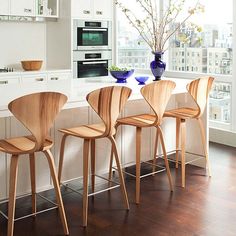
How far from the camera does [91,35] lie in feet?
21.0

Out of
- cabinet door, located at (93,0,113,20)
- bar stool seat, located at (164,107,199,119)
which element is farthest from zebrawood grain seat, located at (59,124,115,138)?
cabinet door, located at (93,0,113,20)

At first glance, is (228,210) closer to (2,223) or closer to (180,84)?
(180,84)

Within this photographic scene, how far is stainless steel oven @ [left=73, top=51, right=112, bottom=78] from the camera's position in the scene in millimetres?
6316

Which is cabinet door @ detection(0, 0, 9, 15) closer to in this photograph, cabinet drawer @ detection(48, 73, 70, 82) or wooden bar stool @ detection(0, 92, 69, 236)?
cabinet drawer @ detection(48, 73, 70, 82)

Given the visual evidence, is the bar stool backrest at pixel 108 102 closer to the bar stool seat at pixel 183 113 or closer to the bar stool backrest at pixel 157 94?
the bar stool backrest at pixel 157 94

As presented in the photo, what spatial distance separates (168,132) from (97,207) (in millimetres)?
1410

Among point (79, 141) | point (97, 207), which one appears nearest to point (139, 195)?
point (97, 207)

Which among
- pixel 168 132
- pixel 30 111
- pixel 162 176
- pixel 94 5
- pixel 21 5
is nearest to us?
pixel 30 111

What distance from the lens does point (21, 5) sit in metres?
5.80

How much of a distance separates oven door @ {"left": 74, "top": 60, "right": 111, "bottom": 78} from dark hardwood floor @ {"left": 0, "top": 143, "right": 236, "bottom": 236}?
2588 millimetres

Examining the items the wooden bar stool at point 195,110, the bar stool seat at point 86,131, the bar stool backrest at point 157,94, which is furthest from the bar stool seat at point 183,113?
the bar stool seat at point 86,131

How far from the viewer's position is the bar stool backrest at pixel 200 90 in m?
3.90

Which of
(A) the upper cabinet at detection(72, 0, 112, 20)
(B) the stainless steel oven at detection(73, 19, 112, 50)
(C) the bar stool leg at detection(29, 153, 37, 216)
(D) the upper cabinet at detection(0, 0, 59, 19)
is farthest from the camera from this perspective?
(B) the stainless steel oven at detection(73, 19, 112, 50)

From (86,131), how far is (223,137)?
2.76 metres
